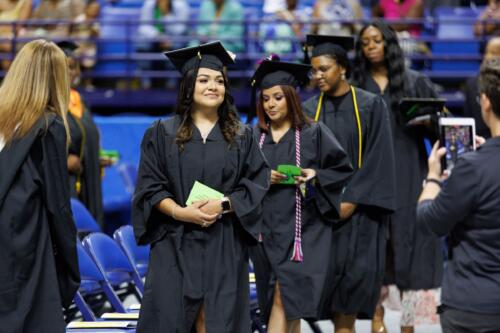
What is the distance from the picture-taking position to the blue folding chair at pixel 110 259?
6.77m

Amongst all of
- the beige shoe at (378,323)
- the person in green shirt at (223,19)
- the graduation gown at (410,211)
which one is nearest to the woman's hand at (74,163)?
the graduation gown at (410,211)

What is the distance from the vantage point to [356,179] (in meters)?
7.12

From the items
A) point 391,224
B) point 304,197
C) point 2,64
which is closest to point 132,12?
point 2,64

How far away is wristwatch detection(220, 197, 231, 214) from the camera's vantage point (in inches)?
218

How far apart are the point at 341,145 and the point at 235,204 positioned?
176cm

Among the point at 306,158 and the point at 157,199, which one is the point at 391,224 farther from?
the point at 157,199

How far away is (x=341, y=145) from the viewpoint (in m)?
7.18

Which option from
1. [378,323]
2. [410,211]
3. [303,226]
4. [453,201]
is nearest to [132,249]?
[303,226]

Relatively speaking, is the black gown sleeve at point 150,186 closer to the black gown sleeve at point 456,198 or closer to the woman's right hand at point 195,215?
the woman's right hand at point 195,215

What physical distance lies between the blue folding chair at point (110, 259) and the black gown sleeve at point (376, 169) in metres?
1.32

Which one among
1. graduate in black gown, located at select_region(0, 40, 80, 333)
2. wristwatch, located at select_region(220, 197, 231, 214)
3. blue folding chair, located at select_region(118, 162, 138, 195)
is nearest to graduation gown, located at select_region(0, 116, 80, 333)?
graduate in black gown, located at select_region(0, 40, 80, 333)

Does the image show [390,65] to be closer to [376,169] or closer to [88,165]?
[376,169]

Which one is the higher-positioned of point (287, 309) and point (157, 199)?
point (157, 199)

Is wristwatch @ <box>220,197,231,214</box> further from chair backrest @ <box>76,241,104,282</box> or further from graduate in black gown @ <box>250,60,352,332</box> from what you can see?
chair backrest @ <box>76,241,104,282</box>
